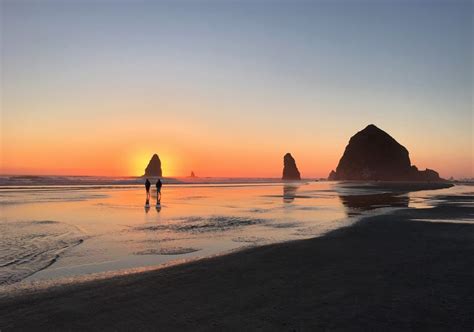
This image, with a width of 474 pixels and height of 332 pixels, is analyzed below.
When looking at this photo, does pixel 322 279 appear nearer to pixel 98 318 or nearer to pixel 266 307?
pixel 266 307

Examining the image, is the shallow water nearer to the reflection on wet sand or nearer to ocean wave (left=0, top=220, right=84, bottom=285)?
ocean wave (left=0, top=220, right=84, bottom=285)

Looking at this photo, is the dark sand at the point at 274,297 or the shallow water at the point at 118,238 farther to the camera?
the shallow water at the point at 118,238

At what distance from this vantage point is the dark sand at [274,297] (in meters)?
5.77

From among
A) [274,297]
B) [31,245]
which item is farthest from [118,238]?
[274,297]

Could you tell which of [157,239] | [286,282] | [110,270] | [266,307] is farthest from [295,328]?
[157,239]

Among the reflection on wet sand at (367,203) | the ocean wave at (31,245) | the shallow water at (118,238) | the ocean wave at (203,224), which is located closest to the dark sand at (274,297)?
the shallow water at (118,238)

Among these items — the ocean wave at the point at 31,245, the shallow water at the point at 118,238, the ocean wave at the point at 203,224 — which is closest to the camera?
the ocean wave at the point at 31,245

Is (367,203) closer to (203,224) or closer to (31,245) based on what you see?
(203,224)

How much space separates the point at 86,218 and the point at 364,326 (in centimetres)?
1880

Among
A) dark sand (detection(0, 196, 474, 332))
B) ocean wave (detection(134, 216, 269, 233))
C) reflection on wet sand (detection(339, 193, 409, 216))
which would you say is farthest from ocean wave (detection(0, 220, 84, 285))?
reflection on wet sand (detection(339, 193, 409, 216))

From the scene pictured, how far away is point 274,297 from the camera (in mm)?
6973

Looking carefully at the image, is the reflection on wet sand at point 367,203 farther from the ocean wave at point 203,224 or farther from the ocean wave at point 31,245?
the ocean wave at point 31,245

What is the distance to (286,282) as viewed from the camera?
8.07 meters

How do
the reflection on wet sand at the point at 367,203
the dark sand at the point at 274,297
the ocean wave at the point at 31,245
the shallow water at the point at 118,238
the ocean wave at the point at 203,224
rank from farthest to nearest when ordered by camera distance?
the reflection on wet sand at the point at 367,203, the ocean wave at the point at 203,224, the shallow water at the point at 118,238, the ocean wave at the point at 31,245, the dark sand at the point at 274,297
